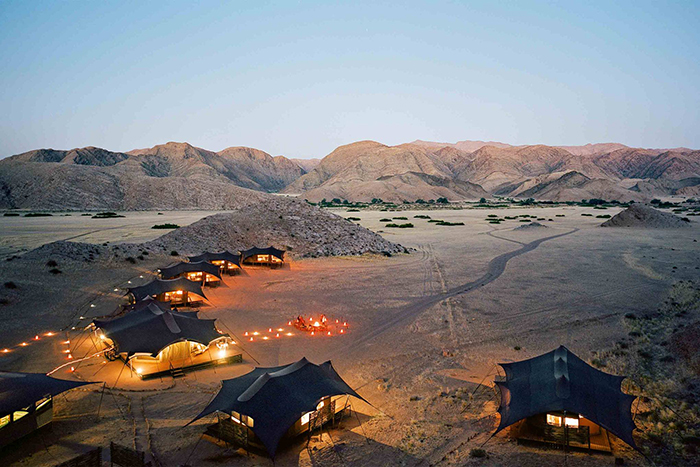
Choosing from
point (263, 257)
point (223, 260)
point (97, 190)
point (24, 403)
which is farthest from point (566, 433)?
point (97, 190)

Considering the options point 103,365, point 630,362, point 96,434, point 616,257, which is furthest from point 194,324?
point 616,257

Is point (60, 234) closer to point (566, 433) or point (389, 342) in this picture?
point (389, 342)

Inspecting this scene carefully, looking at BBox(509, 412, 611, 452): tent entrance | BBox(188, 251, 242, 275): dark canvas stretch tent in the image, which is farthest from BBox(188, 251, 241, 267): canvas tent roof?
BBox(509, 412, 611, 452): tent entrance

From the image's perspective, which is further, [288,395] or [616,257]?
[616,257]

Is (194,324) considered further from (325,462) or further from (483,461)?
(483,461)

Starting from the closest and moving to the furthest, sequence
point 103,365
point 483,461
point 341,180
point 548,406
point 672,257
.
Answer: point 483,461 < point 548,406 < point 103,365 < point 672,257 < point 341,180
